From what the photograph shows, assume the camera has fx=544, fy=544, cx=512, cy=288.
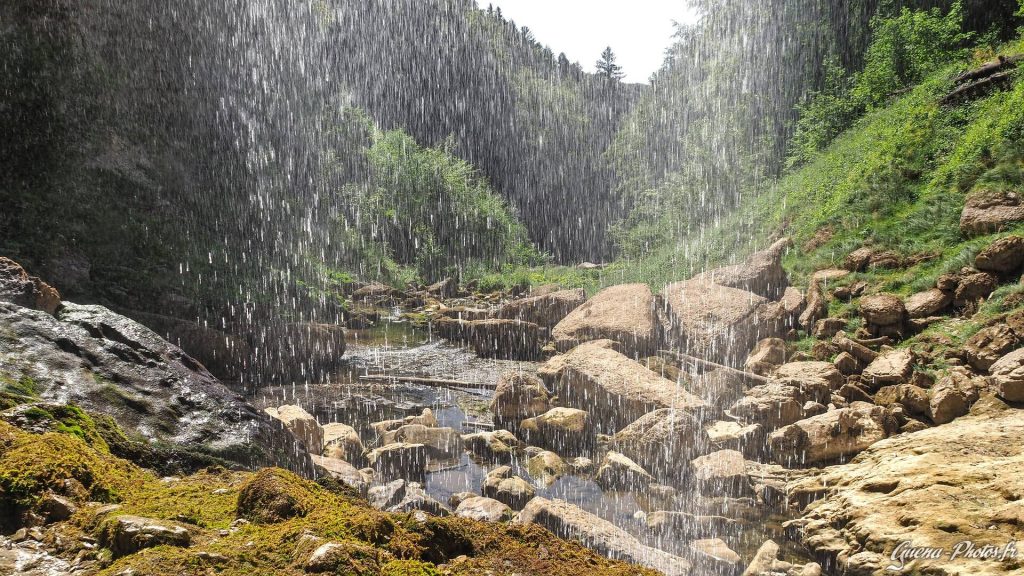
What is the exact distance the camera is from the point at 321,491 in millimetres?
1850

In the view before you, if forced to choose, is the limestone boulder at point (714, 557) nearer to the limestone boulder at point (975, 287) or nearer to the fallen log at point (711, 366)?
the fallen log at point (711, 366)

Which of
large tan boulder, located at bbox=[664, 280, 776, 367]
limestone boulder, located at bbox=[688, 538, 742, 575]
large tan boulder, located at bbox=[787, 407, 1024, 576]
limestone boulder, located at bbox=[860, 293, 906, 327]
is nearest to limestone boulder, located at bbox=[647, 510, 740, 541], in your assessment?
limestone boulder, located at bbox=[688, 538, 742, 575]

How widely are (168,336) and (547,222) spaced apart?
2974cm

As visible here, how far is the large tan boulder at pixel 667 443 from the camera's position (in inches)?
254

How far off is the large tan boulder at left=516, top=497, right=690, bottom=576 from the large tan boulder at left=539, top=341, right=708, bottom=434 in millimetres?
3108

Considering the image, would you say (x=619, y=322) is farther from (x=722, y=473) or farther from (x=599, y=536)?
(x=599, y=536)

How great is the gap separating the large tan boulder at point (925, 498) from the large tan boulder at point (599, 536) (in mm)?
1372

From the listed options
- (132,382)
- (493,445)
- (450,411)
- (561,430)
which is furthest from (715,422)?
(132,382)

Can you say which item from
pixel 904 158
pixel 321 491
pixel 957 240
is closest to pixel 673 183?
pixel 904 158

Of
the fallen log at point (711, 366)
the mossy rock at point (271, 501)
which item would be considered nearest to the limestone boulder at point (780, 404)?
the fallen log at point (711, 366)

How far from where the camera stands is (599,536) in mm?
4359

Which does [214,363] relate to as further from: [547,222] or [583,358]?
[547,222]

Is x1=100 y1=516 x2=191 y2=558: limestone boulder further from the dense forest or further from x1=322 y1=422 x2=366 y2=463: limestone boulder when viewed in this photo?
the dense forest

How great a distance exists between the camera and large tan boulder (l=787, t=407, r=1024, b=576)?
3.64m
